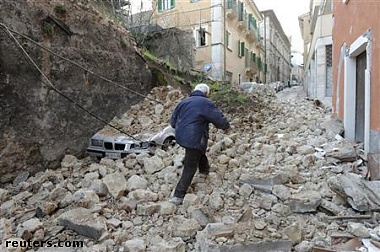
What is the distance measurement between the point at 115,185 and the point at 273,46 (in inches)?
1382

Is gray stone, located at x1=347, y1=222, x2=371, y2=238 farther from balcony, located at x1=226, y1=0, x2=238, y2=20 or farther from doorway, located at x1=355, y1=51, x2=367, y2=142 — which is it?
balcony, located at x1=226, y1=0, x2=238, y2=20

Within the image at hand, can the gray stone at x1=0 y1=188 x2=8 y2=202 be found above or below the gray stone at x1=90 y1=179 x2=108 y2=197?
below

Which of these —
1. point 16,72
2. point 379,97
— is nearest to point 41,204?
point 16,72

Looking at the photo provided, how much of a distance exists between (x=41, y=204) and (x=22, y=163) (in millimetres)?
1424

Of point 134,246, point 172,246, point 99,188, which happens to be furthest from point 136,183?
point 172,246

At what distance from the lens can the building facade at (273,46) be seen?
3350cm

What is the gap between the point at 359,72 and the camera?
19.9 ft

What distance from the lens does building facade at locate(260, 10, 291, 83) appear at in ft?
110

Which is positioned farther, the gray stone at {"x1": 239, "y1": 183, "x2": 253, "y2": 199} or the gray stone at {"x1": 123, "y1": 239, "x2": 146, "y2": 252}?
the gray stone at {"x1": 239, "y1": 183, "x2": 253, "y2": 199}

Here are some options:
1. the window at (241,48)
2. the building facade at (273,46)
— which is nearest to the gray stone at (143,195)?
the window at (241,48)

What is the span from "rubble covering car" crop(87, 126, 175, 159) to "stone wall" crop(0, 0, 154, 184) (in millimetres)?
281

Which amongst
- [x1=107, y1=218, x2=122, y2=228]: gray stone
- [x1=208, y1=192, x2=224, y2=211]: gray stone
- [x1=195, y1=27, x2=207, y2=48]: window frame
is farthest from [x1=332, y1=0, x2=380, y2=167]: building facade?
[x1=195, y1=27, x2=207, y2=48]: window frame

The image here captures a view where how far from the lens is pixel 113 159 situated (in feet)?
18.6

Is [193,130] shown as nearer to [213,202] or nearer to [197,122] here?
[197,122]
